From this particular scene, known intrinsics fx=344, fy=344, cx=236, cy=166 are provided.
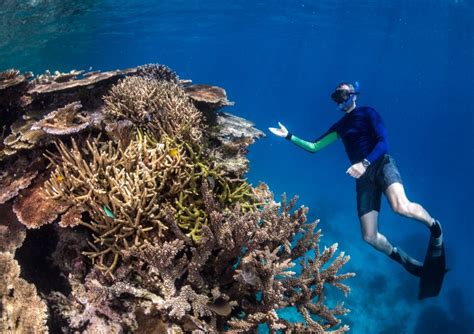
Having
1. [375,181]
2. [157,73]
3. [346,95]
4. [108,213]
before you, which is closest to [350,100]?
[346,95]

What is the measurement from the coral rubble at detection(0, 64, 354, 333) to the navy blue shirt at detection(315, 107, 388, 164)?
10.2 feet

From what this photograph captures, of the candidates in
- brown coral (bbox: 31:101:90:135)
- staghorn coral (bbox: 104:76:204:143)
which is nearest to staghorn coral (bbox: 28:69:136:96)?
staghorn coral (bbox: 104:76:204:143)

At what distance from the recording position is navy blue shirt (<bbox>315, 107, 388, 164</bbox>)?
709 centimetres

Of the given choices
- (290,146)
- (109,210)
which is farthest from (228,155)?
(290,146)

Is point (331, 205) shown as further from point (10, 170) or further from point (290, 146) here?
point (290, 146)

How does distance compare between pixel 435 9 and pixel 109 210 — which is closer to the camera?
pixel 109 210

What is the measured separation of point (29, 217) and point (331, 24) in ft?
135

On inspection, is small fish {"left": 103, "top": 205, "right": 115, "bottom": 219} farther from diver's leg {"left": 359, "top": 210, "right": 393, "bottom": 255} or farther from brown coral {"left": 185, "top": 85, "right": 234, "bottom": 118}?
diver's leg {"left": 359, "top": 210, "right": 393, "bottom": 255}

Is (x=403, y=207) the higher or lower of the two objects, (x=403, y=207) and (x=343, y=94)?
the lower

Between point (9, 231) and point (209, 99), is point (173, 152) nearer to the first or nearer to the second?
point (9, 231)

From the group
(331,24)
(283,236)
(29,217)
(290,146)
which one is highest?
(29,217)

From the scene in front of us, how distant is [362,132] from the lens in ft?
24.3

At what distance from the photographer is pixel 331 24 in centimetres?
3909

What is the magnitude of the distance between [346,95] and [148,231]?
5.33m
